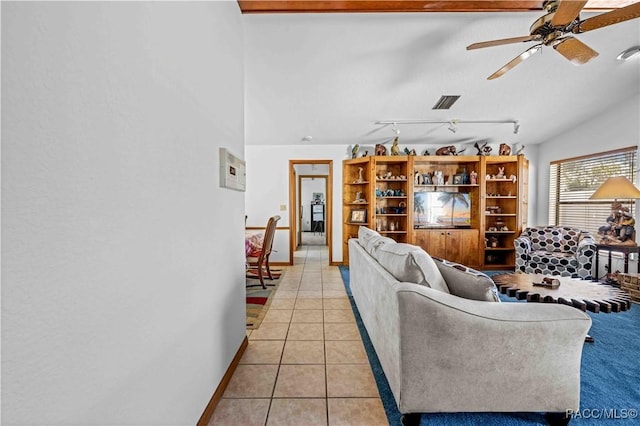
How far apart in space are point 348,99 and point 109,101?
3.09 meters

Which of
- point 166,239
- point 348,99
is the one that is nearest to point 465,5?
point 348,99

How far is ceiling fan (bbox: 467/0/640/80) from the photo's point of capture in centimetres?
162

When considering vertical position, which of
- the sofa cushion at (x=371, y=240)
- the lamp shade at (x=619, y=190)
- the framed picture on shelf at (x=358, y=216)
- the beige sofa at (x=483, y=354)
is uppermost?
the lamp shade at (x=619, y=190)

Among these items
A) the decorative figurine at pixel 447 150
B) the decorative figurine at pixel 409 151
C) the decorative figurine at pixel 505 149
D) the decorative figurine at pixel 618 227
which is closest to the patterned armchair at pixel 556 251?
the decorative figurine at pixel 618 227

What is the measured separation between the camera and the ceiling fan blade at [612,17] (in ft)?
5.20

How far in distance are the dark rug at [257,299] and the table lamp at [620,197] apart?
4.31 m

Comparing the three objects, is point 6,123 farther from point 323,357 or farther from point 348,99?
point 348,99

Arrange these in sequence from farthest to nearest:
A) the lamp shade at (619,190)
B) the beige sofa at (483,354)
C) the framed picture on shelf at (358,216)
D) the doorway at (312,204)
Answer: the doorway at (312,204), the framed picture on shelf at (358,216), the lamp shade at (619,190), the beige sofa at (483,354)

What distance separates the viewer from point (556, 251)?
3.79m

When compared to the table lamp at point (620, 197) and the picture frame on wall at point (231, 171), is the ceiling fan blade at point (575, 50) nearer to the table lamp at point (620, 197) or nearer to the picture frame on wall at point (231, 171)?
the table lamp at point (620, 197)

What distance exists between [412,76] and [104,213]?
3213 millimetres

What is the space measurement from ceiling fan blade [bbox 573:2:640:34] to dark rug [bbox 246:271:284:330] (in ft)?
11.6

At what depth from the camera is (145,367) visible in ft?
2.86

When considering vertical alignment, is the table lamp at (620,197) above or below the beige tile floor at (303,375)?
above
